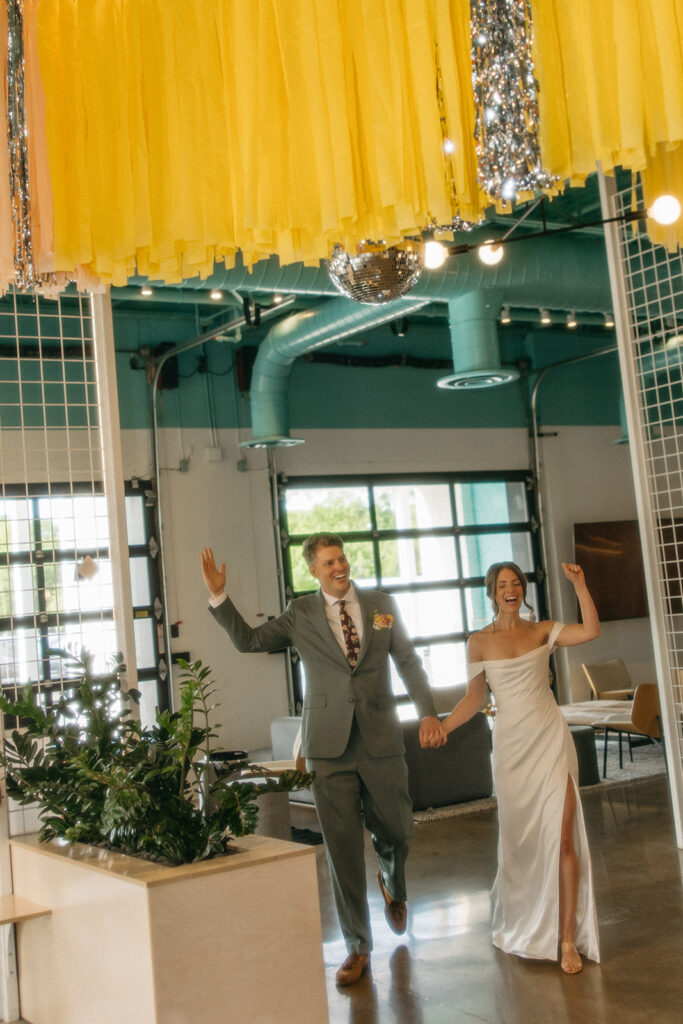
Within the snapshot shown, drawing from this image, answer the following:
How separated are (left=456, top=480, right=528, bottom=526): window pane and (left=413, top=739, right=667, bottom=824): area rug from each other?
302 centimetres

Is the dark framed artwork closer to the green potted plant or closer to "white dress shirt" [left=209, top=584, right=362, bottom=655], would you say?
"white dress shirt" [left=209, top=584, right=362, bottom=655]

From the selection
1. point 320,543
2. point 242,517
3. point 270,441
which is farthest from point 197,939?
point 242,517

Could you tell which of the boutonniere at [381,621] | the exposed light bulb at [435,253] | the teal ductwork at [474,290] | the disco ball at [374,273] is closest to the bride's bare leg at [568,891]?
the boutonniere at [381,621]

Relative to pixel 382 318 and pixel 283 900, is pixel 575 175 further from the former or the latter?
pixel 382 318

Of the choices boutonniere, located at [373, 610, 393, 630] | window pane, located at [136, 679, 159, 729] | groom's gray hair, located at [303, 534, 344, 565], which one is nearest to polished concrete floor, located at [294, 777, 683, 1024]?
boutonniere, located at [373, 610, 393, 630]

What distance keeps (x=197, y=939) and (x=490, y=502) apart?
1057cm

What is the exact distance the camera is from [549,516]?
13531 millimetres

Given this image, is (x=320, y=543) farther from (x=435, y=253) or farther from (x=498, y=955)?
(x=498, y=955)

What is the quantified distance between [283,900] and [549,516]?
10.6 m

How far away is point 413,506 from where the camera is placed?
12906 millimetres

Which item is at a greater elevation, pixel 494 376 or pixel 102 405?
pixel 494 376

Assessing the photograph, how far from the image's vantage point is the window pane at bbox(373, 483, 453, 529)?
41.5ft

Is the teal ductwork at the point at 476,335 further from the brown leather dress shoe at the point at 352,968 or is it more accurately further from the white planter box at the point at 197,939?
the white planter box at the point at 197,939

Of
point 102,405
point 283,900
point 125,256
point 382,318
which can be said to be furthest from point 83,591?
point 125,256
